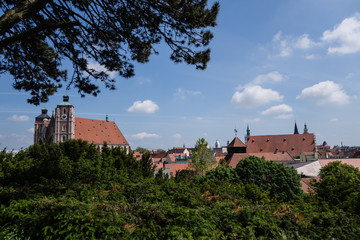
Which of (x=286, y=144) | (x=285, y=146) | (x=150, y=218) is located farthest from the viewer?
(x=286, y=144)

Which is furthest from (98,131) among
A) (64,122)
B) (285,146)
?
(285,146)

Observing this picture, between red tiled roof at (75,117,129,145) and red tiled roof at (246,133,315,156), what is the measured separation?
4319 centimetres

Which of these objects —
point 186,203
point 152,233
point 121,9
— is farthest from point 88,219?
point 121,9

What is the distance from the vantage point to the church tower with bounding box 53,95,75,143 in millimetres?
63403

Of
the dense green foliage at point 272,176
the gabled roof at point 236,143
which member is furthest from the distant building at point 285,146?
the dense green foliage at point 272,176

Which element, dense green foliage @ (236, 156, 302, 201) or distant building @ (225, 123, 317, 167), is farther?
distant building @ (225, 123, 317, 167)

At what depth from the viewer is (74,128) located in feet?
212

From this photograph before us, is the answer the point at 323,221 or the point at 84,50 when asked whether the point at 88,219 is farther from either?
the point at 84,50

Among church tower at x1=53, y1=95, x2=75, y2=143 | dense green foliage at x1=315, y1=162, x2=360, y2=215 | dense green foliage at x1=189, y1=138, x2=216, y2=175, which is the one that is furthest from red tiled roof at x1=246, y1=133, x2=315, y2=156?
dense green foliage at x1=315, y1=162, x2=360, y2=215

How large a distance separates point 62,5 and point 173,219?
23.0ft

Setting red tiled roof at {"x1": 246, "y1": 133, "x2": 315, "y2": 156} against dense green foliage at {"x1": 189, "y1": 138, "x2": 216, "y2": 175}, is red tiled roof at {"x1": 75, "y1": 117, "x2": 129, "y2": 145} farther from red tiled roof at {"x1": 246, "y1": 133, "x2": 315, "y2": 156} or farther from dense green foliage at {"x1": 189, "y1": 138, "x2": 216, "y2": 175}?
red tiled roof at {"x1": 246, "y1": 133, "x2": 315, "y2": 156}

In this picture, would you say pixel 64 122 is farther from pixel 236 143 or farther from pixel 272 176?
pixel 272 176

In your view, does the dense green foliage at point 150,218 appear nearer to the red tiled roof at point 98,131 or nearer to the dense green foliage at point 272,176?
the dense green foliage at point 272,176

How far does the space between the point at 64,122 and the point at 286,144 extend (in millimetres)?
65678
